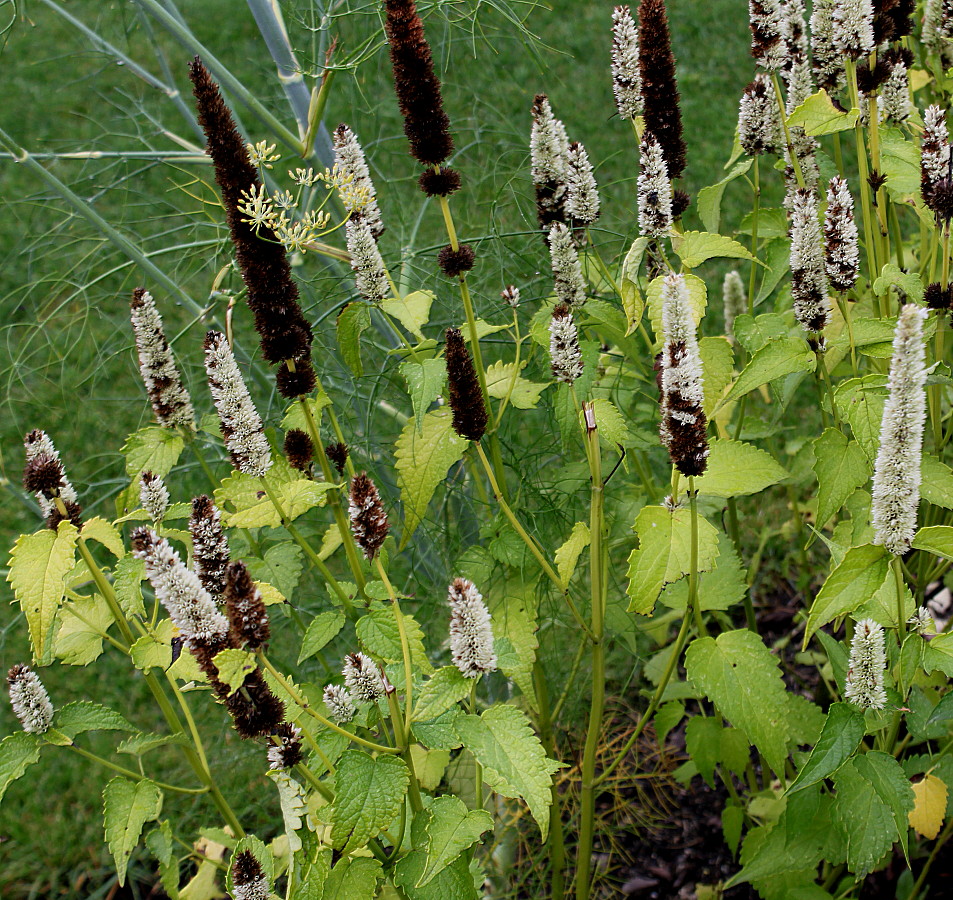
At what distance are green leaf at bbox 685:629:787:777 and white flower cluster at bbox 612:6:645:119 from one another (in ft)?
3.77

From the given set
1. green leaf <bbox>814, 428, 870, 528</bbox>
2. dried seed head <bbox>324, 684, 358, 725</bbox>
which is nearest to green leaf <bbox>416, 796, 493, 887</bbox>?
dried seed head <bbox>324, 684, 358, 725</bbox>

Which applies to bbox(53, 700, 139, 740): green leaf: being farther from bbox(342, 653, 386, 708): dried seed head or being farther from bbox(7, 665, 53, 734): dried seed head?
bbox(342, 653, 386, 708): dried seed head

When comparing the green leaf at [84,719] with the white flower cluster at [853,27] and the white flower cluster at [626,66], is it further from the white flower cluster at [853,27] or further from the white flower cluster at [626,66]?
the white flower cluster at [853,27]

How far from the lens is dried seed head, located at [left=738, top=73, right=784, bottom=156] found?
2170mm

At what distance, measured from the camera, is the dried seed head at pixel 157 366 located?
2.08m

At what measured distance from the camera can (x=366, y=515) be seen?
5.14 ft

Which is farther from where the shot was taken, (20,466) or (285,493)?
(20,466)

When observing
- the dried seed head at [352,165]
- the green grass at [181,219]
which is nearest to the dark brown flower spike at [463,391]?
the dried seed head at [352,165]

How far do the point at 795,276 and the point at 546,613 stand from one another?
5.65 feet

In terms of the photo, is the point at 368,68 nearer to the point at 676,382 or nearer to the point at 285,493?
the point at 285,493

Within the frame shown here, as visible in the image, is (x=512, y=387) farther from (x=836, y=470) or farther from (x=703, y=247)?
(x=836, y=470)

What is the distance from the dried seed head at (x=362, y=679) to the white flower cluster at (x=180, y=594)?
0.90ft

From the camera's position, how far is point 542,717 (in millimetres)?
2463

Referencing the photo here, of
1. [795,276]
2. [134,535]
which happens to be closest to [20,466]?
[134,535]
